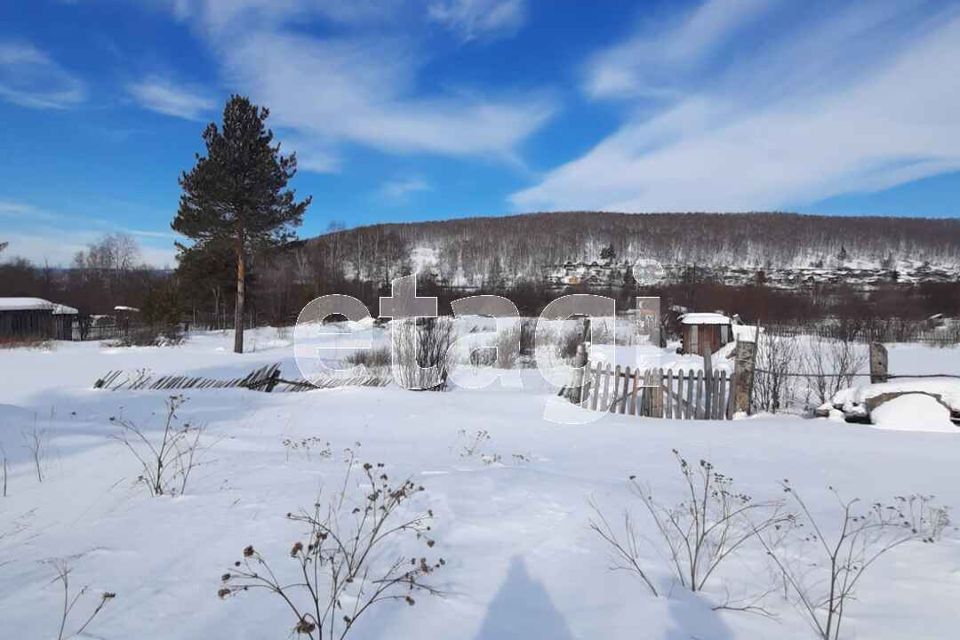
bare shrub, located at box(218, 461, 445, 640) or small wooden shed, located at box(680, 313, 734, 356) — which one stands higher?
small wooden shed, located at box(680, 313, 734, 356)

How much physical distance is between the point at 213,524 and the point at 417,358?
9691 millimetres

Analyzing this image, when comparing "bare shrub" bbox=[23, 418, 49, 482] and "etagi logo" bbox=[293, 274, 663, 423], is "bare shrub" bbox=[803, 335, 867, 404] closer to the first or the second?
"etagi logo" bbox=[293, 274, 663, 423]

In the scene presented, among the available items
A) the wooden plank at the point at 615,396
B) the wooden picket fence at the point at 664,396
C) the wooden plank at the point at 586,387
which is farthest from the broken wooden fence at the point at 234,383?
the wooden plank at the point at 615,396

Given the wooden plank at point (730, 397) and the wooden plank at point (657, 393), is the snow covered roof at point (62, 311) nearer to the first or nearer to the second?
the wooden plank at point (657, 393)

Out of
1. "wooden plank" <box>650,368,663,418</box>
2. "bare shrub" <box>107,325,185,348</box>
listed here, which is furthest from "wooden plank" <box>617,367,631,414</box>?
"bare shrub" <box>107,325,185,348</box>

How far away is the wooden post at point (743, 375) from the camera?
28.0 feet

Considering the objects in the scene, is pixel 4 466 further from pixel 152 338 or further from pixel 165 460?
pixel 152 338

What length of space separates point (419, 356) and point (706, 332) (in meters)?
14.2

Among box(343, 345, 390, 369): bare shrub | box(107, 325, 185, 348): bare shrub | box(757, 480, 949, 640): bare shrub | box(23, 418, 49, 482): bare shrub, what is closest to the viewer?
box(757, 480, 949, 640): bare shrub

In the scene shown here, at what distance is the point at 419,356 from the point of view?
1286 centimetres

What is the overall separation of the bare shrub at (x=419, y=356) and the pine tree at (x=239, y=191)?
1099cm

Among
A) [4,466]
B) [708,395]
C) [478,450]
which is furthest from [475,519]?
[708,395]

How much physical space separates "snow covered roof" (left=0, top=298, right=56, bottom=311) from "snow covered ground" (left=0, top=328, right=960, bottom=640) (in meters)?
27.0

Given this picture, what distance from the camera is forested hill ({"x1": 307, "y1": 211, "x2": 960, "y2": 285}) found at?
6494 centimetres
